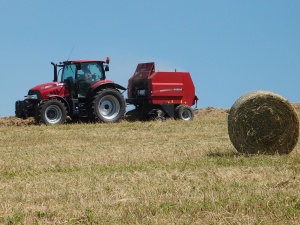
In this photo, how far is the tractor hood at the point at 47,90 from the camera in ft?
65.1

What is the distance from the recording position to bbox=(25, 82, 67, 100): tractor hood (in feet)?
65.1

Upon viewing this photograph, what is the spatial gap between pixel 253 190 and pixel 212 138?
24.3ft

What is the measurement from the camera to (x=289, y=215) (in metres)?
5.80

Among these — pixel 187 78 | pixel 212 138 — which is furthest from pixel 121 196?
pixel 187 78

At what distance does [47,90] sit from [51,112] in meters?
0.75

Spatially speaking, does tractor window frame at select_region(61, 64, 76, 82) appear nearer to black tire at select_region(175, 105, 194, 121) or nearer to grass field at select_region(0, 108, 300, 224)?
black tire at select_region(175, 105, 194, 121)

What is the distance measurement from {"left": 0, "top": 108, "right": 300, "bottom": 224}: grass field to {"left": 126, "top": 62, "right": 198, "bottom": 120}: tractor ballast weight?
8515mm

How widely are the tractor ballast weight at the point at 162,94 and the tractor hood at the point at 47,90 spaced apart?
369cm

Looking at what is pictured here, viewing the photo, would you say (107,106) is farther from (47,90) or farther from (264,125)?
(264,125)

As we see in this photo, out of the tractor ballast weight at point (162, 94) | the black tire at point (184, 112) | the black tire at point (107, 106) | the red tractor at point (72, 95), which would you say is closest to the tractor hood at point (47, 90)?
the red tractor at point (72, 95)

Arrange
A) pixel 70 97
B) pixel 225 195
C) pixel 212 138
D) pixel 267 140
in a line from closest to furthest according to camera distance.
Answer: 1. pixel 225 195
2. pixel 267 140
3. pixel 212 138
4. pixel 70 97

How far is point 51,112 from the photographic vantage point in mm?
19719

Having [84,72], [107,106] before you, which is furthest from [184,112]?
[84,72]

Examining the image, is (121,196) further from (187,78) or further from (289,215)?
(187,78)
